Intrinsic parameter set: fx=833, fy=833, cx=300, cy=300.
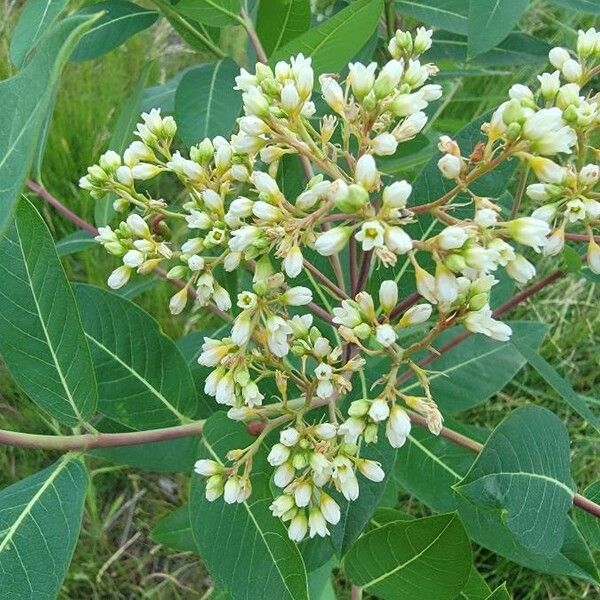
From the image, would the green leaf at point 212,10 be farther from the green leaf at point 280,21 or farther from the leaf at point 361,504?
the leaf at point 361,504

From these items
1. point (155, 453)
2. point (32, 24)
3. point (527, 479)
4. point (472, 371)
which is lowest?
point (472, 371)

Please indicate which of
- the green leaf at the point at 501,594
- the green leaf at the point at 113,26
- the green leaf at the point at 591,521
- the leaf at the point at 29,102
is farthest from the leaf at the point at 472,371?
the leaf at the point at 29,102

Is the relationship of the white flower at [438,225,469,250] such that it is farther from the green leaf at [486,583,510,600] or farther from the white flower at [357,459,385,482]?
the green leaf at [486,583,510,600]

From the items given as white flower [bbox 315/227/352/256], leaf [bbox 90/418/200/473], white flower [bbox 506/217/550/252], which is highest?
white flower [bbox 315/227/352/256]

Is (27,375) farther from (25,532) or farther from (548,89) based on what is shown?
(548,89)

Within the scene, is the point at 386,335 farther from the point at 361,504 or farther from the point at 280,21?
the point at 280,21

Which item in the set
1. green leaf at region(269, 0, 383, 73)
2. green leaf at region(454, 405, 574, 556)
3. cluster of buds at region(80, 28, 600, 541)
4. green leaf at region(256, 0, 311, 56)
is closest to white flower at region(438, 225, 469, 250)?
cluster of buds at region(80, 28, 600, 541)

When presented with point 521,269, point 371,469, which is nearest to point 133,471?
point 371,469
